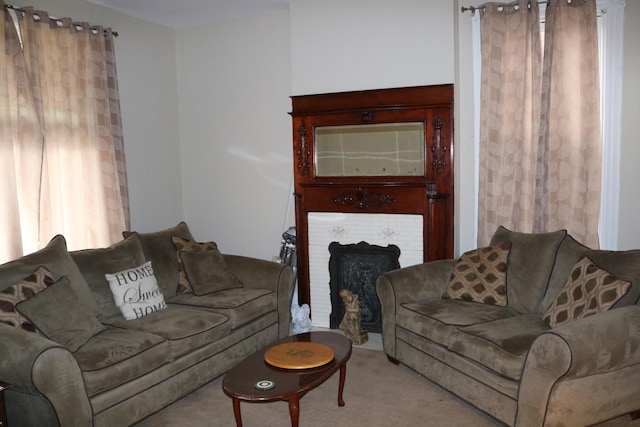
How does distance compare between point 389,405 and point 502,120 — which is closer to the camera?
point 389,405

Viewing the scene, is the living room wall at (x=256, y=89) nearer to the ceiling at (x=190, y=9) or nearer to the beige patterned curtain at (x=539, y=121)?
the ceiling at (x=190, y=9)

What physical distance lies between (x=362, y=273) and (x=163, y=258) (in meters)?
1.58

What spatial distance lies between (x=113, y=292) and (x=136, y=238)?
543 millimetres

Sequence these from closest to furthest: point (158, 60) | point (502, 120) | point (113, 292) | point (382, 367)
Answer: point (113, 292) < point (382, 367) < point (502, 120) < point (158, 60)

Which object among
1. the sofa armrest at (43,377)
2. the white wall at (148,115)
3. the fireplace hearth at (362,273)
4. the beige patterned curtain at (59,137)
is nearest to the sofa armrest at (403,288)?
the fireplace hearth at (362,273)

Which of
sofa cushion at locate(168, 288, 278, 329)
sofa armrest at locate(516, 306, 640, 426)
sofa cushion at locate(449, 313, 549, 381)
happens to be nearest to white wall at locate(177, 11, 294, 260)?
sofa cushion at locate(168, 288, 278, 329)

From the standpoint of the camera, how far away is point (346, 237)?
4422 mm

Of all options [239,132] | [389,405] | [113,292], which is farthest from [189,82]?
[389,405]

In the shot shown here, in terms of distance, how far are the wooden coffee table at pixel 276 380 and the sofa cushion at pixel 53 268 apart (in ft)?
3.55

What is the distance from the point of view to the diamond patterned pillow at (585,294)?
107 inches

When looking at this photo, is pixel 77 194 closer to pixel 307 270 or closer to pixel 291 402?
pixel 307 270

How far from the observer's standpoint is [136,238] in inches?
151

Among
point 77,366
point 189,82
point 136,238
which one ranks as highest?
point 189,82

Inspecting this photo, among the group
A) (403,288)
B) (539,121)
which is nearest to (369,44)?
(539,121)
